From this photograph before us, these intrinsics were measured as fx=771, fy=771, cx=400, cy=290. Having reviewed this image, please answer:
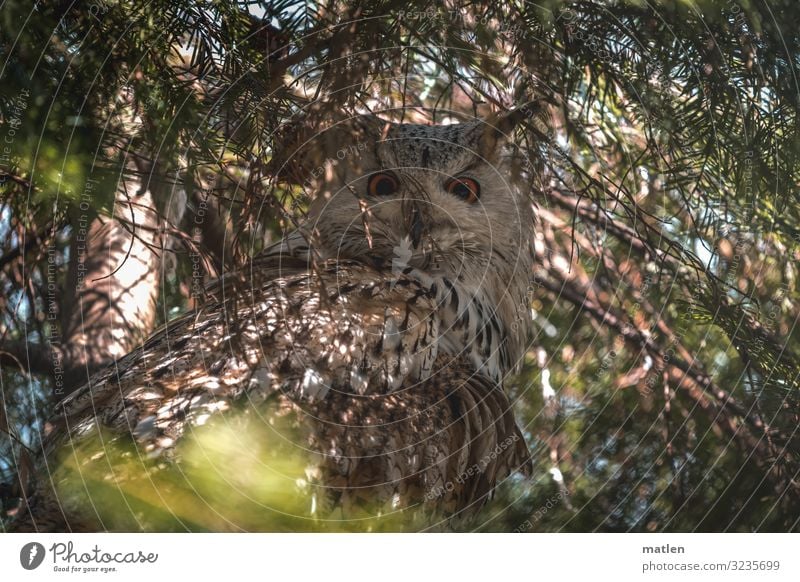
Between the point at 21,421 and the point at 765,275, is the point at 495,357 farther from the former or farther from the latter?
the point at 21,421

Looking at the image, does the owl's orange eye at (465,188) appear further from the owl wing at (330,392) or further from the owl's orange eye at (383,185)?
the owl wing at (330,392)

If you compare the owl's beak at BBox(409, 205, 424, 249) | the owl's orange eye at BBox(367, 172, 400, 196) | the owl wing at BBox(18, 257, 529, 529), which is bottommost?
the owl wing at BBox(18, 257, 529, 529)

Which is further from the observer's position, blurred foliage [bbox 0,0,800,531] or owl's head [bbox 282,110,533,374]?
owl's head [bbox 282,110,533,374]

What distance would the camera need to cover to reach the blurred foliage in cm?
104

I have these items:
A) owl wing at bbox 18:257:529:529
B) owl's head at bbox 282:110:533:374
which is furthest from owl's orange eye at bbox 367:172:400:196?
owl wing at bbox 18:257:529:529

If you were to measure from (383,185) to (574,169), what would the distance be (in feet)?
0.94

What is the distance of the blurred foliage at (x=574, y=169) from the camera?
3.40ft

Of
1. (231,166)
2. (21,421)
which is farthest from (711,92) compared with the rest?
(21,421)

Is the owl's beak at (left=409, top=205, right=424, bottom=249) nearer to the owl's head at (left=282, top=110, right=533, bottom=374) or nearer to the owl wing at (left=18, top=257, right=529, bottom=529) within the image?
the owl's head at (left=282, top=110, right=533, bottom=374)

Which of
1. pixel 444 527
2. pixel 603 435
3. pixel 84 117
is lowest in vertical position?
Result: pixel 444 527

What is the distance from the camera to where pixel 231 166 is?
108cm

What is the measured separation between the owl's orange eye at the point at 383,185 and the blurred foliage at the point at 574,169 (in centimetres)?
10

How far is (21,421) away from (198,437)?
282 millimetres

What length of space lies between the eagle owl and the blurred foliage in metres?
0.05
